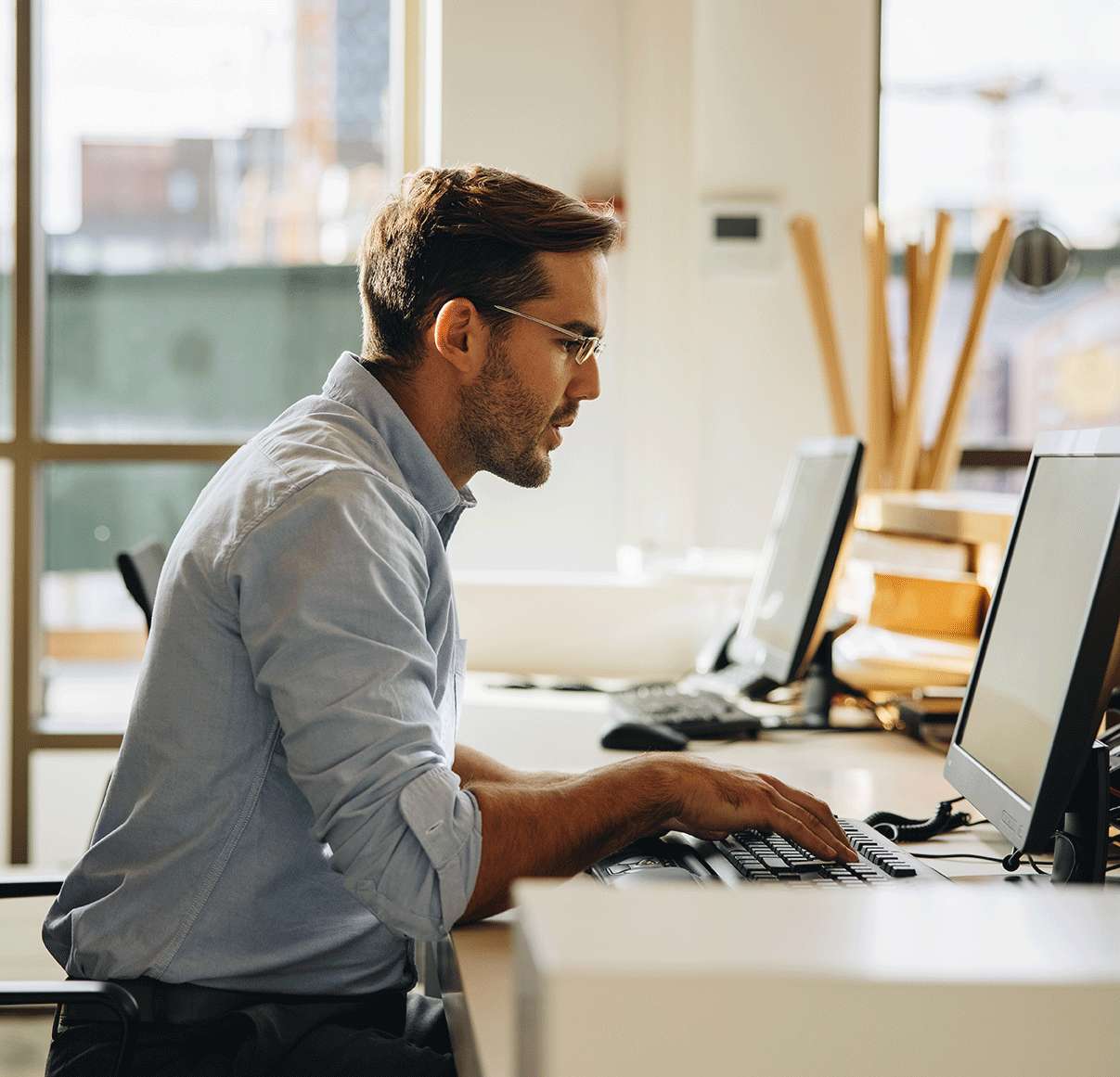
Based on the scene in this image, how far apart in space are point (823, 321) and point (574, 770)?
2.09 meters

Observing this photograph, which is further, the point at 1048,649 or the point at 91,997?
the point at 1048,649

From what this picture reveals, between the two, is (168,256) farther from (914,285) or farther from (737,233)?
(914,285)

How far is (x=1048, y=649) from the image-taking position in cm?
131

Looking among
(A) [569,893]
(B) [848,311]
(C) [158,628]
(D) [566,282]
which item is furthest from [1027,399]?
(A) [569,893]

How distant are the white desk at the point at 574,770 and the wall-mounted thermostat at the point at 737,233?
1577 mm

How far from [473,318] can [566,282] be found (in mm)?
117

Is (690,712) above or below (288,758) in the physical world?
below

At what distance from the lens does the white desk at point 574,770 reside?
109 cm

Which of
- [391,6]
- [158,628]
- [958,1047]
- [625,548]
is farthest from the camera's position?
[391,6]

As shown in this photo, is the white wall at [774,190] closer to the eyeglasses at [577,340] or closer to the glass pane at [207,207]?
the glass pane at [207,207]

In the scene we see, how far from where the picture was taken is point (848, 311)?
3.99 metres

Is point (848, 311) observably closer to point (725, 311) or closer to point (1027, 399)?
point (725, 311)

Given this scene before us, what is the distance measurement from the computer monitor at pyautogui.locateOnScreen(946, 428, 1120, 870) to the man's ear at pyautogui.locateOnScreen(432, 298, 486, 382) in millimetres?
610

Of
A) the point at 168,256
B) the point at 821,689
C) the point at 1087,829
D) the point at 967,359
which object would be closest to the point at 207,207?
the point at 168,256
